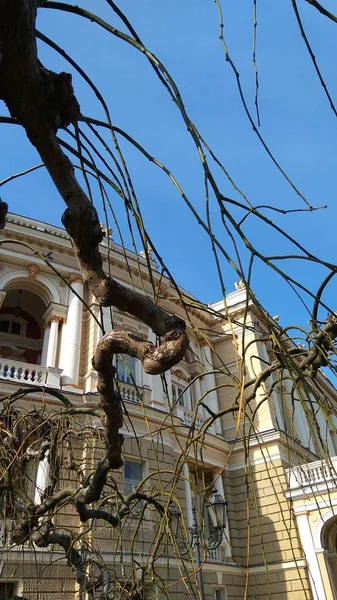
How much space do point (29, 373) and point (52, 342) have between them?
1.82m

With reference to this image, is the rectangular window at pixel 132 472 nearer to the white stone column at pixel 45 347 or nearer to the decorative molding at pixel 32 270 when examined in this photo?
the white stone column at pixel 45 347

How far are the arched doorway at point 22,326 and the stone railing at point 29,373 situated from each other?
3.81m

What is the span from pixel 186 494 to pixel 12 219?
10658 millimetres

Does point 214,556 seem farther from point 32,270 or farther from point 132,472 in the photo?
point 32,270

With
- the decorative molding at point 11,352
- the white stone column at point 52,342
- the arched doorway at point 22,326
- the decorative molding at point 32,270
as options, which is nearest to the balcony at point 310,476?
the white stone column at point 52,342

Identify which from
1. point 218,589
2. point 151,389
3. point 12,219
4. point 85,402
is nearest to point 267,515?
point 218,589

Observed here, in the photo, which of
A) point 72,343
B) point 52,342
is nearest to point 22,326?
point 52,342

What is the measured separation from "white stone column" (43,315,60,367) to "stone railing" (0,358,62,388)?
60 centimetres

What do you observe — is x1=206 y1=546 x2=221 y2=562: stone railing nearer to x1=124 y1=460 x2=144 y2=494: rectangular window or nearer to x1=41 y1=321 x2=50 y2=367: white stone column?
x1=124 y1=460 x2=144 y2=494: rectangular window

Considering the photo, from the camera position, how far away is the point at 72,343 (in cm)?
1543

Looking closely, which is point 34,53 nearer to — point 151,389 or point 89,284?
point 89,284

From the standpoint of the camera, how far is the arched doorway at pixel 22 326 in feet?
59.8

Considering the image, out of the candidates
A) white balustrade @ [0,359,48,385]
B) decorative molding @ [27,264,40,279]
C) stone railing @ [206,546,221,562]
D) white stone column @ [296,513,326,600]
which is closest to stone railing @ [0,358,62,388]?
white balustrade @ [0,359,48,385]

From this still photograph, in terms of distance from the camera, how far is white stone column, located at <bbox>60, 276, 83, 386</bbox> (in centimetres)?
1467
